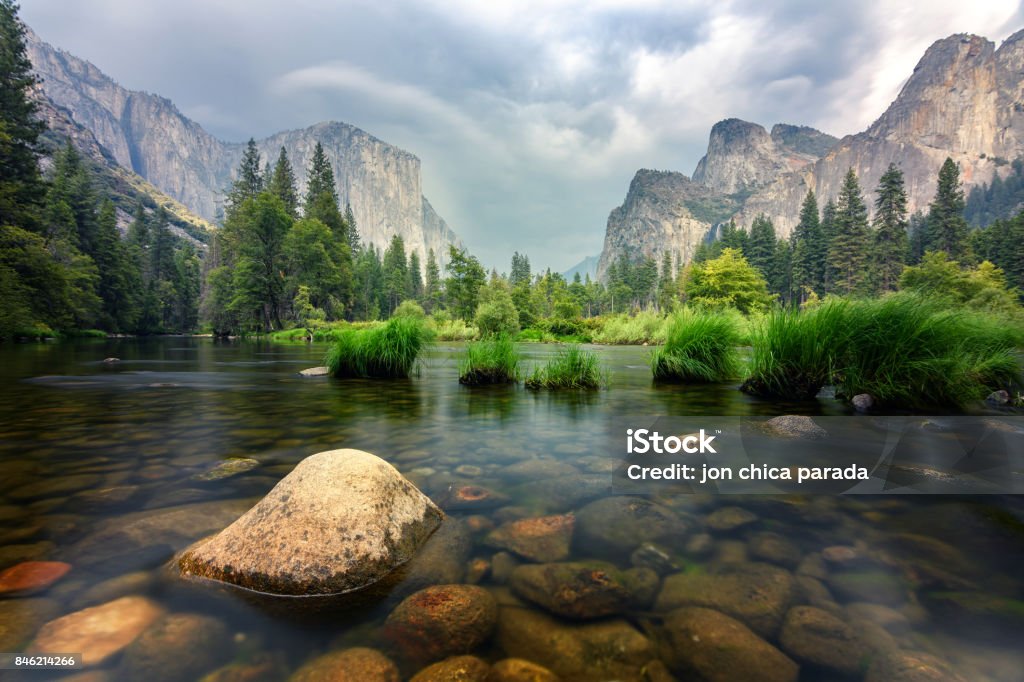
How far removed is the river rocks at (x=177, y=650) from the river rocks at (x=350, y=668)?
386mm

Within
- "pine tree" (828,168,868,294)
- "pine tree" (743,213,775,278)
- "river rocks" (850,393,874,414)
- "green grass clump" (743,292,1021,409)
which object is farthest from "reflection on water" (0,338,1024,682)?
"pine tree" (743,213,775,278)

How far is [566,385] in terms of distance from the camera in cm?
1033

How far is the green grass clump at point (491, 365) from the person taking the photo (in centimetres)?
1098

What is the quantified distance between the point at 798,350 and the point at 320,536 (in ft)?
28.4

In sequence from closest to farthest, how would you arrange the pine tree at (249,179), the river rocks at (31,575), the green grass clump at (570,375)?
the river rocks at (31,575), the green grass clump at (570,375), the pine tree at (249,179)

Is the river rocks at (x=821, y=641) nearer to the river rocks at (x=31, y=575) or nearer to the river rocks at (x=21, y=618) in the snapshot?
the river rocks at (x=21, y=618)

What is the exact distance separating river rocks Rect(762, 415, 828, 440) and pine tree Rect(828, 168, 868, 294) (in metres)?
69.3

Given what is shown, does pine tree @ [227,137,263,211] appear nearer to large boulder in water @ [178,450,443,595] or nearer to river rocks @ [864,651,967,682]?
large boulder in water @ [178,450,443,595]

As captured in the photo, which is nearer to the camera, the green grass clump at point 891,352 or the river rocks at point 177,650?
the river rocks at point 177,650

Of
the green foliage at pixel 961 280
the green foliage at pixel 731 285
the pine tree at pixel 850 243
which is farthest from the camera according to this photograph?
the pine tree at pixel 850 243

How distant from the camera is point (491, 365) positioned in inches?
436

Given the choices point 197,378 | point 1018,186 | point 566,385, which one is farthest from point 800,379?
point 1018,186

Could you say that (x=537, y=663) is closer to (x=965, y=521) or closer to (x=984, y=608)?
(x=984, y=608)

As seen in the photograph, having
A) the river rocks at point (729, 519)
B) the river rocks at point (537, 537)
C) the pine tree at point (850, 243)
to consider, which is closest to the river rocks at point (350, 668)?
the river rocks at point (537, 537)
